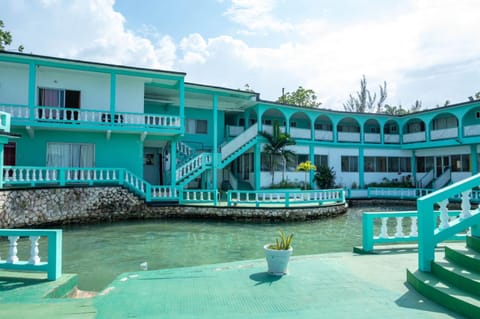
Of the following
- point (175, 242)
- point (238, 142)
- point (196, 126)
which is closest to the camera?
point (175, 242)

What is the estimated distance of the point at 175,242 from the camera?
35.7 feet

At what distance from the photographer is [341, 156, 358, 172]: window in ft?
85.7

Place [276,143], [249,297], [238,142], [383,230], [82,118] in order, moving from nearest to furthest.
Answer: [249,297]
[383,230]
[82,118]
[238,142]
[276,143]

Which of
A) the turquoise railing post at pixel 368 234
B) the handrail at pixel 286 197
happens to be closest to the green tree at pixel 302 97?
the handrail at pixel 286 197

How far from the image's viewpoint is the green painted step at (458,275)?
4031mm

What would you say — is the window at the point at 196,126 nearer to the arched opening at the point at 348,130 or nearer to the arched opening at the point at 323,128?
the arched opening at the point at 323,128

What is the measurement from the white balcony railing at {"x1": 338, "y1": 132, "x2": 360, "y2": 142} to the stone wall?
9512mm

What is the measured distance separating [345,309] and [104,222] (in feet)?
44.4

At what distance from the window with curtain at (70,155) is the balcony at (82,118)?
154cm

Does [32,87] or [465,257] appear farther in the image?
[32,87]

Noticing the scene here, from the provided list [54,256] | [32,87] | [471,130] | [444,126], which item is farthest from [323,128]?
[54,256]

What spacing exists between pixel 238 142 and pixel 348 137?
10.4 meters

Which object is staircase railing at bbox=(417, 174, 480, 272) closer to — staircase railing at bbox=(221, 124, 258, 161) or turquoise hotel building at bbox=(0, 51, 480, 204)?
turquoise hotel building at bbox=(0, 51, 480, 204)

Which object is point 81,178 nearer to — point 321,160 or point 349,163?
point 321,160
